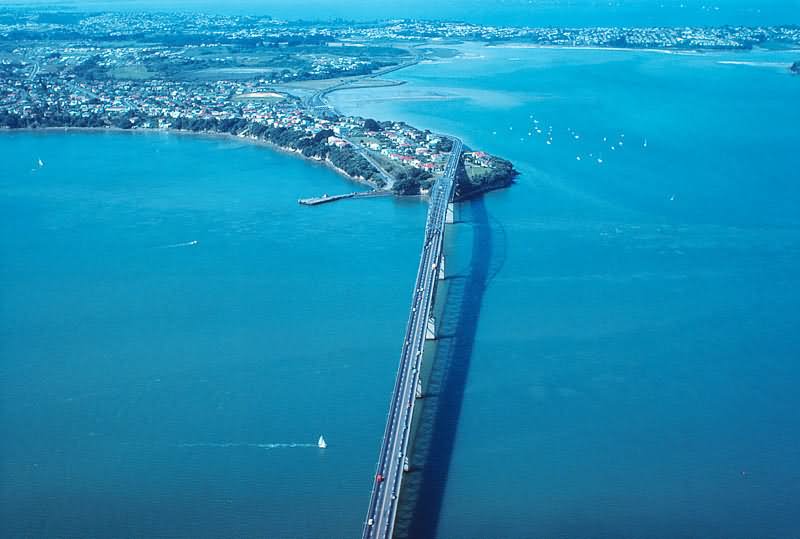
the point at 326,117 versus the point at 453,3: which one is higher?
the point at 453,3

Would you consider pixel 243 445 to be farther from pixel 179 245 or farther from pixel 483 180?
pixel 483 180

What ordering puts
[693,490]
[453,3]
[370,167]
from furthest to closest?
[453,3], [370,167], [693,490]

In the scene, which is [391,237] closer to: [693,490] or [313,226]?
[313,226]

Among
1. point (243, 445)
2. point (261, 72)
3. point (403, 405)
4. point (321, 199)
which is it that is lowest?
point (243, 445)

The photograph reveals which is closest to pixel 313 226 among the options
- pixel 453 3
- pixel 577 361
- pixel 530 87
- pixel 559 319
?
pixel 559 319

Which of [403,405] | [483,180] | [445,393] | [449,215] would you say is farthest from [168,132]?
[403,405]

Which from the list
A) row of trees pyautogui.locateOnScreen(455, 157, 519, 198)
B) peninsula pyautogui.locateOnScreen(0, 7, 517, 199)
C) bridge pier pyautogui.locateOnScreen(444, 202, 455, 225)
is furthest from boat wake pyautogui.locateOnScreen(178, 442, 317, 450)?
row of trees pyautogui.locateOnScreen(455, 157, 519, 198)
